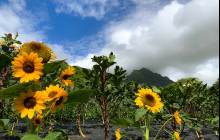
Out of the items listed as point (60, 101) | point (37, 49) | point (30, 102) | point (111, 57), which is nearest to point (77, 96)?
point (60, 101)

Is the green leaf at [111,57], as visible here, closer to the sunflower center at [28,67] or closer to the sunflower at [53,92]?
the sunflower at [53,92]

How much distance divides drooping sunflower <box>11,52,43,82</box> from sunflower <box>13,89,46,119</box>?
86 mm

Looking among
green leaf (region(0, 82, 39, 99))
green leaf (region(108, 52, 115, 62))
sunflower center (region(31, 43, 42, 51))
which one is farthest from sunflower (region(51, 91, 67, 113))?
green leaf (region(108, 52, 115, 62))

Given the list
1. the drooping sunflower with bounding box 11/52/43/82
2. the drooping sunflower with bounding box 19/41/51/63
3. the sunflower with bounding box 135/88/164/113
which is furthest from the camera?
the sunflower with bounding box 135/88/164/113

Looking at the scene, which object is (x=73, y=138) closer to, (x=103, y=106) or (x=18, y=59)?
(x=103, y=106)

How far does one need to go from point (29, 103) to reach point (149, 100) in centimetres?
126

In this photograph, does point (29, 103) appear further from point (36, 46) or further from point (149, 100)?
point (149, 100)

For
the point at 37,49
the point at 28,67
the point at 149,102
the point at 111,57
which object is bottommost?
the point at 149,102

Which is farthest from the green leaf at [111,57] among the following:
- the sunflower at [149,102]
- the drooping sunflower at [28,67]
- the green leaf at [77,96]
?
the drooping sunflower at [28,67]

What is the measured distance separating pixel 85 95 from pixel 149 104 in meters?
0.95

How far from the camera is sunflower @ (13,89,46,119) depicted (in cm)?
75

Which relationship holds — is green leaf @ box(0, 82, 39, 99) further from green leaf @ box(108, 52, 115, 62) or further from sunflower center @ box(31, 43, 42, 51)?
green leaf @ box(108, 52, 115, 62)

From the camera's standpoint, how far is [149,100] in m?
1.64

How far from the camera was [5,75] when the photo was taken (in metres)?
1.62
